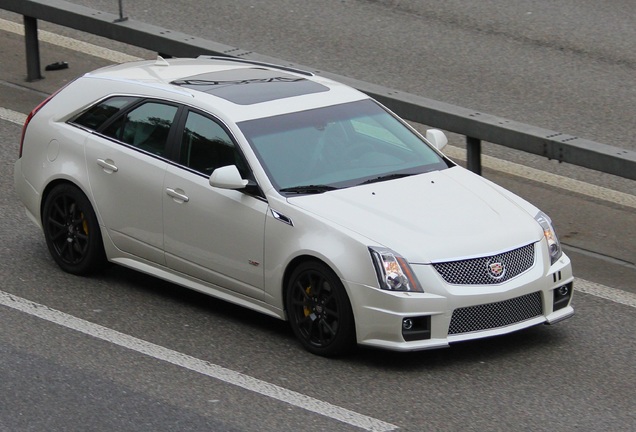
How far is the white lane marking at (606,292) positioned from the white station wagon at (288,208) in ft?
3.08

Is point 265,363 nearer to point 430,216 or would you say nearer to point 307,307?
point 307,307

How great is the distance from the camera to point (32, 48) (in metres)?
14.2

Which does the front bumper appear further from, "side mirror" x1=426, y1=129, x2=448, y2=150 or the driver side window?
"side mirror" x1=426, y1=129, x2=448, y2=150

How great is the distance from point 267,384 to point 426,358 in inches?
42.6

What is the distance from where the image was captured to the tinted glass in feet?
31.3

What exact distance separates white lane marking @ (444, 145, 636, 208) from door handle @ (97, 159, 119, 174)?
13.7 feet

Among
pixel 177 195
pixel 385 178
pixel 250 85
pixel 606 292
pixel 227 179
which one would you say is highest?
pixel 250 85

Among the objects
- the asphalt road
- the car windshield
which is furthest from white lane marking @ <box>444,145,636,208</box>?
the car windshield

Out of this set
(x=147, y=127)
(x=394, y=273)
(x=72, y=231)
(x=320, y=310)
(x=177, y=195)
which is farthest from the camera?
(x=72, y=231)

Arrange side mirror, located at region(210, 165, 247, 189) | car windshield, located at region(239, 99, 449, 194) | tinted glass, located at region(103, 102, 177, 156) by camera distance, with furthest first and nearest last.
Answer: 1. tinted glass, located at region(103, 102, 177, 156)
2. car windshield, located at region(239, 99, 449, 194)
3. side mirror, located at region(210, 165, 247, 189)

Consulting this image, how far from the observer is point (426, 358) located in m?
8.62

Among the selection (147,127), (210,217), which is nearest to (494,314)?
(210,217)

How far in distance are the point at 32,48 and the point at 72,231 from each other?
4735 mm

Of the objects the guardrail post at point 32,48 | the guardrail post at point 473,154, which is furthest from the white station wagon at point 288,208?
the guardrail post at point 32,48
